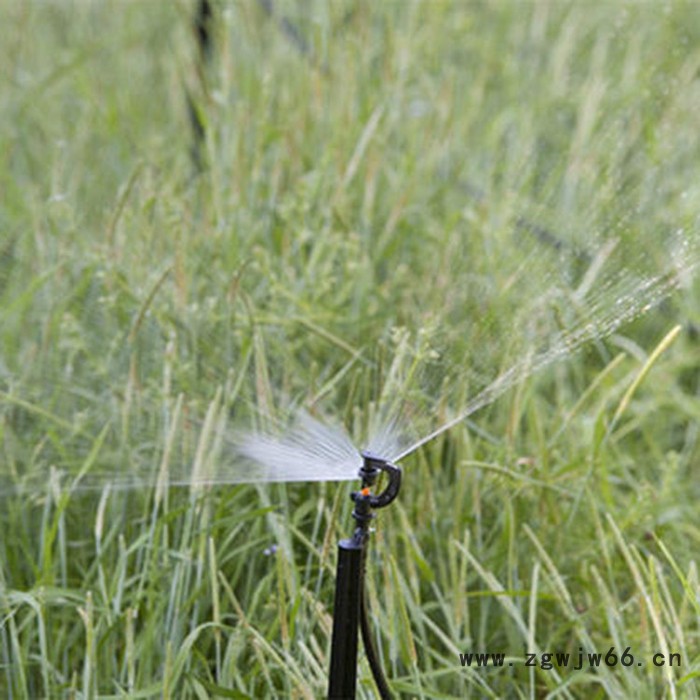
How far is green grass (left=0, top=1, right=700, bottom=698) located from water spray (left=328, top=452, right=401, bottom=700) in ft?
0.63

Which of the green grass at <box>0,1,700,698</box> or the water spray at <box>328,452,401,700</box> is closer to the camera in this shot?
the water spray at <box>328,452,401,700</box>

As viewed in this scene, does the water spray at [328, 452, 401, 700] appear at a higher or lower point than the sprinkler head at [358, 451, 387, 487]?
lower

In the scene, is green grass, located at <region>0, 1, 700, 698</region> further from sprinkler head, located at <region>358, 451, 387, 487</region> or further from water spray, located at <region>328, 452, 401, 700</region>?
sprinkler head, located at <region>358, 451, 387, 487</region>

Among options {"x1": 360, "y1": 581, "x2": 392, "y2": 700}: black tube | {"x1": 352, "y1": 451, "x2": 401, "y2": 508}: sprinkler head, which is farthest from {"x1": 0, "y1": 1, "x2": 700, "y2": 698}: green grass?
{"x1": 352, "y1": 451, "x2": 401, "y2": 508}: sprinkler head

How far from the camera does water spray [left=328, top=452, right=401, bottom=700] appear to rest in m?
1.36

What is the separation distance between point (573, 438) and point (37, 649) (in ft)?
3.48

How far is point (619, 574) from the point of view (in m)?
2.05

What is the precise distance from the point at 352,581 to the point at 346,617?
0.05 meters

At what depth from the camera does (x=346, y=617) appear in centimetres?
137

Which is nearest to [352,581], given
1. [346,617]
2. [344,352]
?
[346,617]

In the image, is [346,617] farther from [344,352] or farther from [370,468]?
[344,352]

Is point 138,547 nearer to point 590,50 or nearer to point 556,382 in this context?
point 556,382

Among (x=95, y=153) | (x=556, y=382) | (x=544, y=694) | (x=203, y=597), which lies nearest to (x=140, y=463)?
(x=203, y=597)

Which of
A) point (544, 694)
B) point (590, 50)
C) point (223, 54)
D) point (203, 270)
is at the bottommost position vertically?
point (544, 694)
